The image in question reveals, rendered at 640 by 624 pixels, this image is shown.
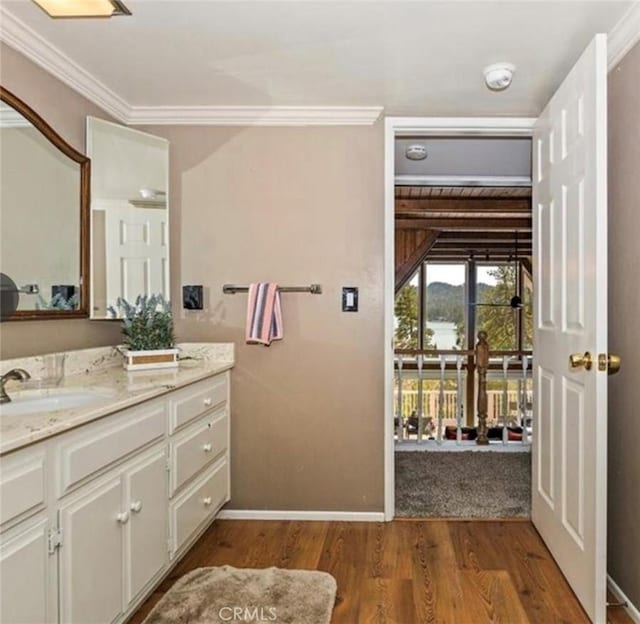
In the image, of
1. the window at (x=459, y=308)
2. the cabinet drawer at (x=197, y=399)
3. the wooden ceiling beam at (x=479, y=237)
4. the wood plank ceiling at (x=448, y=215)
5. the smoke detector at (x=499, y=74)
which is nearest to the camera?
the cabinet drawer at (x=197, y=399)

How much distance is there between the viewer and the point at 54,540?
134cm

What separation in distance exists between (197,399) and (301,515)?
956mm

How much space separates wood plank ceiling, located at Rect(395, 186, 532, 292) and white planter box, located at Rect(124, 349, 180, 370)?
8.69ft

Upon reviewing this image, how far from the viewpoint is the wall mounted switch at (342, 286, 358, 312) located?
8.92 ft

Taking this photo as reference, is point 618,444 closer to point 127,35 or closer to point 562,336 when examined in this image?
point 562,336

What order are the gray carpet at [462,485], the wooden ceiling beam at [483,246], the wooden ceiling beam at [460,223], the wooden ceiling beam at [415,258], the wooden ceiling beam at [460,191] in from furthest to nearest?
the wooden ceiling beam at [483,246]
the wooden ceiling beam at [415,258]
the wooden ceiling beam at [460,223]
the wooden ceiling beam at [460,191]
the gray carpet at [462,485]

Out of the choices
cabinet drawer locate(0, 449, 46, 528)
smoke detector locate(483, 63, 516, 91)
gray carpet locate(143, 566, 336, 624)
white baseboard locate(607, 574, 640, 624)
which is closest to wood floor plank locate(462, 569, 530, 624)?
white baseboard locate(607, 574, 640, 624)

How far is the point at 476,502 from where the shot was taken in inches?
117

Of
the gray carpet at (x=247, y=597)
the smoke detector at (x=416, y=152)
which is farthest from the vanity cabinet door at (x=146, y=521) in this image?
the smoke detector at (x=416, y=152)

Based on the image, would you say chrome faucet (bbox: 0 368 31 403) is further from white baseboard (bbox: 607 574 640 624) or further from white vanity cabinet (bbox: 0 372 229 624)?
white baseboard (bbox: 607 574 640 624)

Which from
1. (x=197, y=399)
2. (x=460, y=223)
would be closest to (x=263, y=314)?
(x=197, y=399)

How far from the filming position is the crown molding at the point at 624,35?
1.78 metres

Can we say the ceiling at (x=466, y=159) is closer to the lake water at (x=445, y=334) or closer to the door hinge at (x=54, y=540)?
the door hinge at (x=54, y=540)

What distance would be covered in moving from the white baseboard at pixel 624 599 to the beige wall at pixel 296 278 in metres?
1.10
